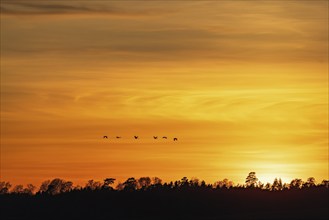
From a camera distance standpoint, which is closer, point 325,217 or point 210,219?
point 325,217

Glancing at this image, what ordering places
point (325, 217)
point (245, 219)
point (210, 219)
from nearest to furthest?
point (325, 217)
point (245, 219)
point (210, 219)

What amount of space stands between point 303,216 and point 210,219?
101 feet

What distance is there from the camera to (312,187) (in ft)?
648

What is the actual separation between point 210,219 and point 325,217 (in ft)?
115

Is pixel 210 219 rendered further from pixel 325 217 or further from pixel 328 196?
pixel 325 217

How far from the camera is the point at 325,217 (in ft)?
540

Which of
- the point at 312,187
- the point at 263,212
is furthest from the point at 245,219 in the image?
the point at 312,187

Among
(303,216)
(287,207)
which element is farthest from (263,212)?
(303,216)

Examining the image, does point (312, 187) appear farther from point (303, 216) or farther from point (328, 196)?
point (303, 216)

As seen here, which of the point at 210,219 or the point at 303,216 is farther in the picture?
the point at 210,219

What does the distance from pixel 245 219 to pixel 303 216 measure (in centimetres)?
1218

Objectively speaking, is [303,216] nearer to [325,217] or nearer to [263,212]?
[325,217]

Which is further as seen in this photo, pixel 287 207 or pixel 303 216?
pixel 287 207

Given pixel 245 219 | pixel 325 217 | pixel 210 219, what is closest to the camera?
pixel 325 217
